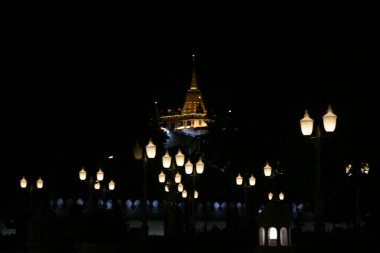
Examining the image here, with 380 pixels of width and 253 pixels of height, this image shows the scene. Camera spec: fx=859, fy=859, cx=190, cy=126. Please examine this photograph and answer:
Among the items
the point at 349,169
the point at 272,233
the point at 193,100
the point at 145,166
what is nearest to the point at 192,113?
the point at 193,100

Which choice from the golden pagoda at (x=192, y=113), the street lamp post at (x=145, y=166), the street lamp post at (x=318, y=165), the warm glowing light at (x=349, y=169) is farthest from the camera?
the golden pagoda at (x=192, y=113)

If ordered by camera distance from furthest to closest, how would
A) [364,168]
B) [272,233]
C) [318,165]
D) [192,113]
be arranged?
[192,113]
[364,168]
[272,233]
[318,165]

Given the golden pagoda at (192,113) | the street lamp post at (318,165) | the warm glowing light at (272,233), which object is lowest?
the warm glowing light at (272,233)

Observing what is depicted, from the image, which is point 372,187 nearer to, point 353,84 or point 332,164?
point 332,164

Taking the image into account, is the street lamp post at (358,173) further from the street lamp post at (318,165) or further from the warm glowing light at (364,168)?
the street lamp post at (318,165)

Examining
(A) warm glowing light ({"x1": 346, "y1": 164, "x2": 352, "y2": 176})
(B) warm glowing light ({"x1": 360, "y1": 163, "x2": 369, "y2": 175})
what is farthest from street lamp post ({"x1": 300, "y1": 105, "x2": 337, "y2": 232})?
(A) warm glowing light ({"x1": 346, "y1": 164, "x2": 352, "y2": 176})

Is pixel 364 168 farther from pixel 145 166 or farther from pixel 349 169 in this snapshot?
pixel 145 166

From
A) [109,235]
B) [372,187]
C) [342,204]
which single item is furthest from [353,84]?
[342,204]

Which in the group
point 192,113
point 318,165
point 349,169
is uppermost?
point 192,113

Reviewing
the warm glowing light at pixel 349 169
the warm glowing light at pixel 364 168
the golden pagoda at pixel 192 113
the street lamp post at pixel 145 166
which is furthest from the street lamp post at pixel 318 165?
the golden pagoda at pixel 192 113

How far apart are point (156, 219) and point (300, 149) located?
48.6 m

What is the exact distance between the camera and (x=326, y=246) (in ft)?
59.1

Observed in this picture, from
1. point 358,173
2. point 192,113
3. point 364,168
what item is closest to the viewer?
point 358,173

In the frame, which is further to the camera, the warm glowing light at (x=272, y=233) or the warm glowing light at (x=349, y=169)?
the warm glowing light at (x=349, y=169)
